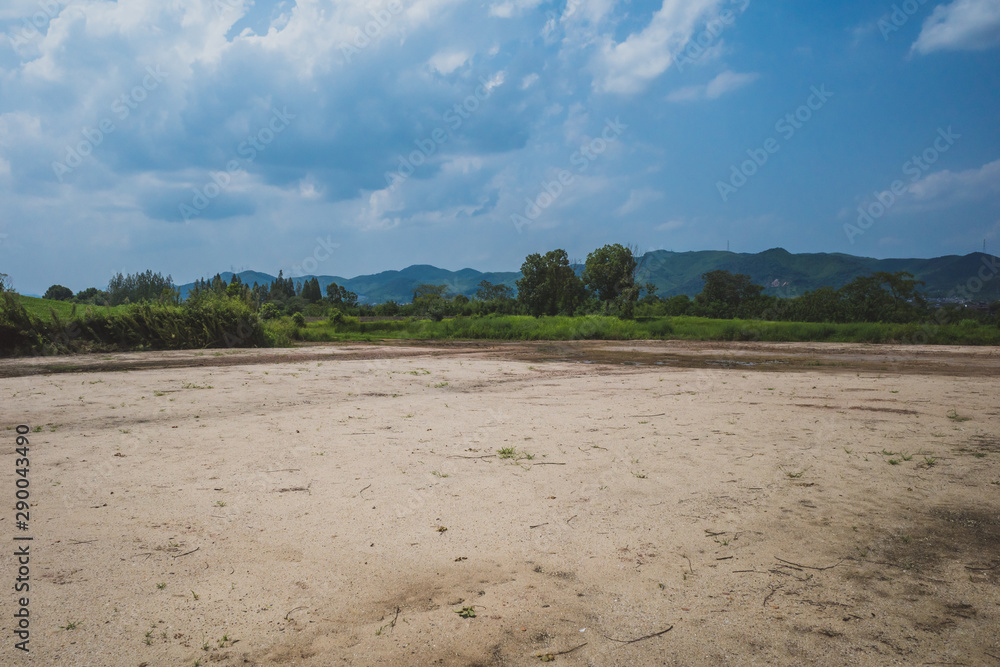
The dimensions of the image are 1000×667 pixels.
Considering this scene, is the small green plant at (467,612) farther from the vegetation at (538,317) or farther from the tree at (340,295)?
the tree at (340,295)

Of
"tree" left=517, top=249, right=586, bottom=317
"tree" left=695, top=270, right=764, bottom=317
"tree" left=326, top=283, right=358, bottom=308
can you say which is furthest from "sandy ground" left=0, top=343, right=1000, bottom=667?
"tree" left=326, top=283, right=358, bottom=308

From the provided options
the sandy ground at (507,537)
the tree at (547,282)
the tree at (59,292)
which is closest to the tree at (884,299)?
the tree at (547,282)

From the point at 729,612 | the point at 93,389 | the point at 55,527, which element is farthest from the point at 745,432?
the point at 93,389

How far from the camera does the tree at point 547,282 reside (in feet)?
198

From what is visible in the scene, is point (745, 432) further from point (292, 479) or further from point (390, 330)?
point (390, 330)

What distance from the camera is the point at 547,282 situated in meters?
59.8

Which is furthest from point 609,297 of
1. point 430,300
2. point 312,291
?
point 312,291

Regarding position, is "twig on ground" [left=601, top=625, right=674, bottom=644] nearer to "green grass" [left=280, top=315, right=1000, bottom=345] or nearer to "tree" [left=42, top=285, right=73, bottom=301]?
"green grass" [left=280, top=315, right=1000, bottom=345]

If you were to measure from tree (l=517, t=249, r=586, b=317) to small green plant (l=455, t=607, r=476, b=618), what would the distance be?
57361 millimetres

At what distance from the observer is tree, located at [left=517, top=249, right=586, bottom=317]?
60.2m

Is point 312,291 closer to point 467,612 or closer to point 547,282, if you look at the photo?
point 547,282

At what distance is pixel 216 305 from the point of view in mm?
23953

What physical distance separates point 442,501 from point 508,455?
4.83 feet

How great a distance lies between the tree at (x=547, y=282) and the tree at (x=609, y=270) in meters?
3.37
